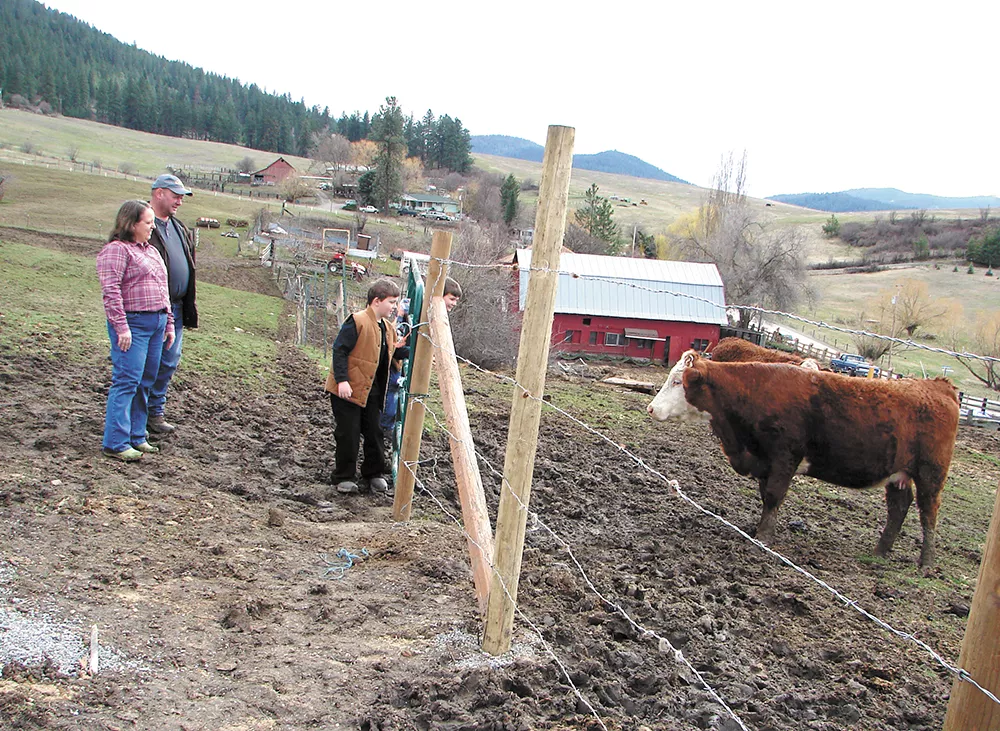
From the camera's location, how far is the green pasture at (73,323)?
28.5 feet

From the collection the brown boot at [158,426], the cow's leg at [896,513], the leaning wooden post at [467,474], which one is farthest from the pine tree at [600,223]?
the leaning wooden post at [467,474]

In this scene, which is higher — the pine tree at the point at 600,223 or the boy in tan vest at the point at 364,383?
the pine tree at the point at 600,223

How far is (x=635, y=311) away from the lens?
3219cm

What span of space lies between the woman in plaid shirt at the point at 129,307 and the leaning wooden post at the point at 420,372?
209cm

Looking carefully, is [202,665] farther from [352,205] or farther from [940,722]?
[352,205]

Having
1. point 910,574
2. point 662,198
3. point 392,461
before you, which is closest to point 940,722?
point 910,574

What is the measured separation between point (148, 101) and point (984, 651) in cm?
14554

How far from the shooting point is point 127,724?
8.75 ft

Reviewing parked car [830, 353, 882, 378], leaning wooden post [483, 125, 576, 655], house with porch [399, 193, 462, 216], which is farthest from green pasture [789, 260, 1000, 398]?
house with porch [399, 193, 462, 216]

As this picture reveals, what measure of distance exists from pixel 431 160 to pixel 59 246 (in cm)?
9744

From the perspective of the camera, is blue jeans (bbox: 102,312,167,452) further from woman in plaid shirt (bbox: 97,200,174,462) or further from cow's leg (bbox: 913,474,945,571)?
Result: cow's leg (bbox: 913,474,945,571)

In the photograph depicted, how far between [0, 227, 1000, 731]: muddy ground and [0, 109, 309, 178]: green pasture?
268ft

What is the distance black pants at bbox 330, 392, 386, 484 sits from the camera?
605cm

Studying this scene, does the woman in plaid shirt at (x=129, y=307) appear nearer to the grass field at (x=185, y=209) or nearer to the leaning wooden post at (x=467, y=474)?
the leaning wooden post at (x=467, y=474)
